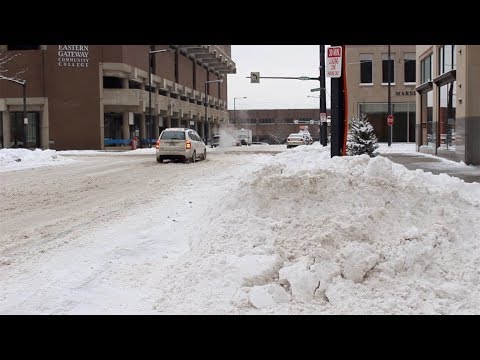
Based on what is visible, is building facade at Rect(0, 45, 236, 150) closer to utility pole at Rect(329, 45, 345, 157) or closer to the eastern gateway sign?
the eastern gateway sign

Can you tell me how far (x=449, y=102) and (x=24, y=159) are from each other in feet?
67.1

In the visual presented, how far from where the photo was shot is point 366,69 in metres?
59.2

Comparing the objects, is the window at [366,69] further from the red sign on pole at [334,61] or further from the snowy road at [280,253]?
the snowy road at [280,253]

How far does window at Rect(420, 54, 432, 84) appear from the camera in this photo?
30616mm

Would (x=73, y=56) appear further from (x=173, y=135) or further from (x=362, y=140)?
(x=362, y=140)

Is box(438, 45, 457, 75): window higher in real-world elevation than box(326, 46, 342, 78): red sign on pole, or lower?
higher

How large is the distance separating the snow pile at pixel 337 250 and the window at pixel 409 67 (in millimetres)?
55627

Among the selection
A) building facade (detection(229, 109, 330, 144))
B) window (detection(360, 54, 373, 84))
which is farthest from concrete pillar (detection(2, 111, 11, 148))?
building facade (detection(229, 109, 330, 144))

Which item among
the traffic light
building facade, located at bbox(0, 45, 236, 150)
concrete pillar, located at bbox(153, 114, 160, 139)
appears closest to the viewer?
the traffic light

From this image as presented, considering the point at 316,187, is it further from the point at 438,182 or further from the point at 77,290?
the point at 77,290

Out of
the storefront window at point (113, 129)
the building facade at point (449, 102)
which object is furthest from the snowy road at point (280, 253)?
the storefront window at point (113, 129)

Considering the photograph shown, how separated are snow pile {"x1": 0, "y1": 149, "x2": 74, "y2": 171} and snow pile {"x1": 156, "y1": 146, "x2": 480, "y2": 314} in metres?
18.7
